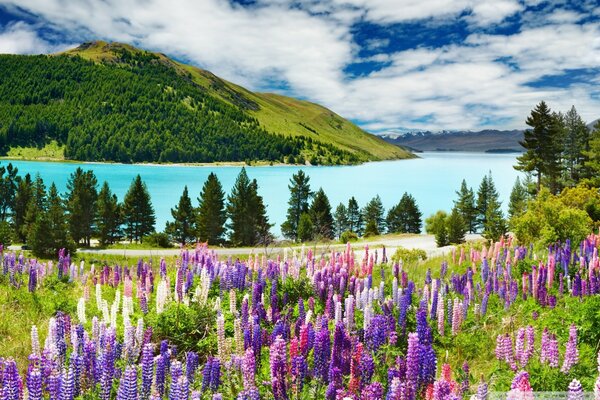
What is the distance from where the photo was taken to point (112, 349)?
5293 millimetres

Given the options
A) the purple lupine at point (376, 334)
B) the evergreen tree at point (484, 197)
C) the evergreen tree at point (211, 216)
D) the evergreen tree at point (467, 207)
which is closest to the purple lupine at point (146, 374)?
the purple lupine at point (376, 334)

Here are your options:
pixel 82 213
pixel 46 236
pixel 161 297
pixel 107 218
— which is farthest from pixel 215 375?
pixel 107 218

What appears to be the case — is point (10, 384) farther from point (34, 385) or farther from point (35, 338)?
point (35, 338)

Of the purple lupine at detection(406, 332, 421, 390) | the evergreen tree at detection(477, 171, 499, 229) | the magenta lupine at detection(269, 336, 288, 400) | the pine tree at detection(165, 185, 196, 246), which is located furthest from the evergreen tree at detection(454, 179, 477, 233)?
the magenta lupine at detection(269, 336, 288, 400)

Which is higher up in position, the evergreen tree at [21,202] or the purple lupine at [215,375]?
the evergreen tree at [21,202]

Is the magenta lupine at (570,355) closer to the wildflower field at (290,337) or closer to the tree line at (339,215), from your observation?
the wildflower field at (290,337)

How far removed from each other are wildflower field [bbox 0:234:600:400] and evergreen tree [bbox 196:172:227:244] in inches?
2464

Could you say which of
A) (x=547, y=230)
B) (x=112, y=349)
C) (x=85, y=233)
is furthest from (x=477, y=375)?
(x=85, y=233)

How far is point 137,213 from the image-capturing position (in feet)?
269

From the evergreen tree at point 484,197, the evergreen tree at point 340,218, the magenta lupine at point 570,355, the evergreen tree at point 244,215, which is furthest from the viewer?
the evergreen tree at point 340,218

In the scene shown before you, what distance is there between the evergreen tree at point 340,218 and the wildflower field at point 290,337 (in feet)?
311

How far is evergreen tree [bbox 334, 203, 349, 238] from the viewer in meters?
108

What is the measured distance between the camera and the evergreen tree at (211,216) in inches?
2945

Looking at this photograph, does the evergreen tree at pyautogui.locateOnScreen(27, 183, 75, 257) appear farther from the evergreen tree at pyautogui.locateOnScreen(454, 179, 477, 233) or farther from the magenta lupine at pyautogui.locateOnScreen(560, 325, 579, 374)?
the evergreen tree at pyautogui.locateOnScreen(454, 179, 477, 233)
